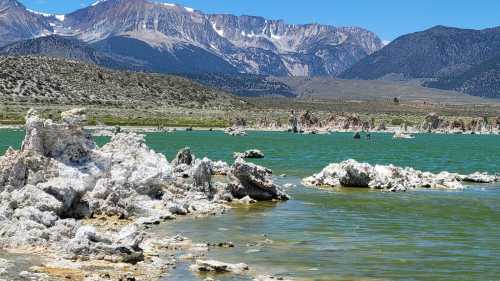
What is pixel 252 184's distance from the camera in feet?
133

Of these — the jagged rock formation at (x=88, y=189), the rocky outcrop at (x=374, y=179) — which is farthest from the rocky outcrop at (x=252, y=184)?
the rocky outcrop at (x=374, y=179)

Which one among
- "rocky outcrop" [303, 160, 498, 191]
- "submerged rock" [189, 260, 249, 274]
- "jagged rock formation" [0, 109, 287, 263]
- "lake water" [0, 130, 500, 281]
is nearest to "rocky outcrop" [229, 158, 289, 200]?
"jagged rock formation" [0, 109, 287, 263]

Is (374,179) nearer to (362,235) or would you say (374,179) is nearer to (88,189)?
(362,235)

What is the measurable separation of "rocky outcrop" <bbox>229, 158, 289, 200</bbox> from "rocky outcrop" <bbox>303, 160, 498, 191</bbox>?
9.25 m

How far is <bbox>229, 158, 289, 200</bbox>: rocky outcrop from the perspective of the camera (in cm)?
3975

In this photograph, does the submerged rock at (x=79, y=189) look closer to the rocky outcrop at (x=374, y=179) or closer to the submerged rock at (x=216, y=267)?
the submerged rock at (x=216, y=267)

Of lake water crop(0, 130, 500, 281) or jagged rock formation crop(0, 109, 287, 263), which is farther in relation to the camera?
jagged rock formation crop(0, 109, 287, 263)

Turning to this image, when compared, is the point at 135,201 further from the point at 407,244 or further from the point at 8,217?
the point at 407,244

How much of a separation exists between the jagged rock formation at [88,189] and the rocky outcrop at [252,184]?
5 cm

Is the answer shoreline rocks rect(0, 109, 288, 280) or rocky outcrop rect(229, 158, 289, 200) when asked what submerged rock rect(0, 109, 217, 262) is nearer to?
shoreline rocks rect(0, 109, 288, 280)

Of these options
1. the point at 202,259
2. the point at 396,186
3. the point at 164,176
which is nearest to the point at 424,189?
the point at 396,186

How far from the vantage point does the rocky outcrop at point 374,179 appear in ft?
159

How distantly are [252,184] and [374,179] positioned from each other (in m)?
11.5

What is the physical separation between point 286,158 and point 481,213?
46955 millimetres
